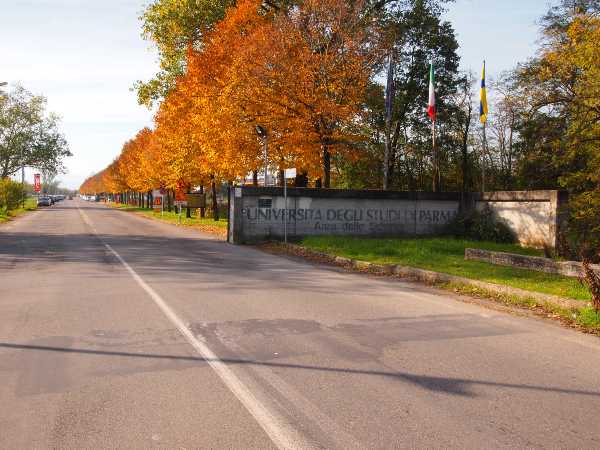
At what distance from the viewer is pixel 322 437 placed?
3.77m

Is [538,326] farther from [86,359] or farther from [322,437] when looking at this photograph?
[86,359]

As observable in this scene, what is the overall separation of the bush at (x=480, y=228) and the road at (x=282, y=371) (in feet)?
41.9

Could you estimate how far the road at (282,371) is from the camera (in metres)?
3.86

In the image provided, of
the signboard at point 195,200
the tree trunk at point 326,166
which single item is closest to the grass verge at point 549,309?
the tree trunk at point 326,166

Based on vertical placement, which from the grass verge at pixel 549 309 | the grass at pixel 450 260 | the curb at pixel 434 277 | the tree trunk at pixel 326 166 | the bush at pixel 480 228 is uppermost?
the tree trunk at pixel 326 166

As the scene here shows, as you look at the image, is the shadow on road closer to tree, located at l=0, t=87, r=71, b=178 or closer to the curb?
the curb

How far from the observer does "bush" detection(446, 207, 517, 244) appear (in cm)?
2103

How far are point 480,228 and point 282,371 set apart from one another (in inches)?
731

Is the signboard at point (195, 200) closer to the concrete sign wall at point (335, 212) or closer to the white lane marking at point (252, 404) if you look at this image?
the concrete sign wall at point (335, 212)

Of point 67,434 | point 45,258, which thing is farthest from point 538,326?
point 45,258

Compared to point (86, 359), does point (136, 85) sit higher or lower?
higher

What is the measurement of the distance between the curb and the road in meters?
1.02

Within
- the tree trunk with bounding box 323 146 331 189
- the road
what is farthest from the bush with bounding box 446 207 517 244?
the road

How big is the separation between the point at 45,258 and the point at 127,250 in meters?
2.77
